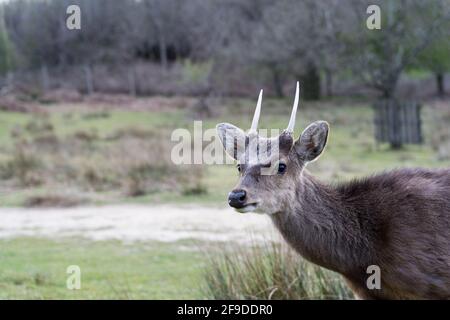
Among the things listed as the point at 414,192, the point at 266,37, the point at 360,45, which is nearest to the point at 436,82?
the point at 266,37

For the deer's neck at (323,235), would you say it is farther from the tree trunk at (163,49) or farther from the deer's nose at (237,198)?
the tree trunk at (163,49)

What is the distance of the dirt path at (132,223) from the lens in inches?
586

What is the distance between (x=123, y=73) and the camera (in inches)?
2219

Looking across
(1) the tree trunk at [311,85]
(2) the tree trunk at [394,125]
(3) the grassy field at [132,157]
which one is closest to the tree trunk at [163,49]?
(1) the tree trunk at [311,85]

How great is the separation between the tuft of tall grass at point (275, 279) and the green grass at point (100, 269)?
79 centimetres

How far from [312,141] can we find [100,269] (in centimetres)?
641

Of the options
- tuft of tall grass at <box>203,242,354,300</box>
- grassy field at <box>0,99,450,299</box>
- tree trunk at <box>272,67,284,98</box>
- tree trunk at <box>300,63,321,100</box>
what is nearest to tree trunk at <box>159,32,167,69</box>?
tree trunk at <box>272,67,284,98</box>

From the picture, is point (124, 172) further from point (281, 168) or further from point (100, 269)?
point (281, 168)

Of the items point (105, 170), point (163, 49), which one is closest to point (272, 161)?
point (105, 170)

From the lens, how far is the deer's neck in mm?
6555

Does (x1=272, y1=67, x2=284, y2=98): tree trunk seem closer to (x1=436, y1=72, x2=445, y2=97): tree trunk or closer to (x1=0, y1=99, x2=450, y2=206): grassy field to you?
(x1=436, y1=72, x2=445, y2=97): tree trunk

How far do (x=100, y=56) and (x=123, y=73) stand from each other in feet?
6.79
